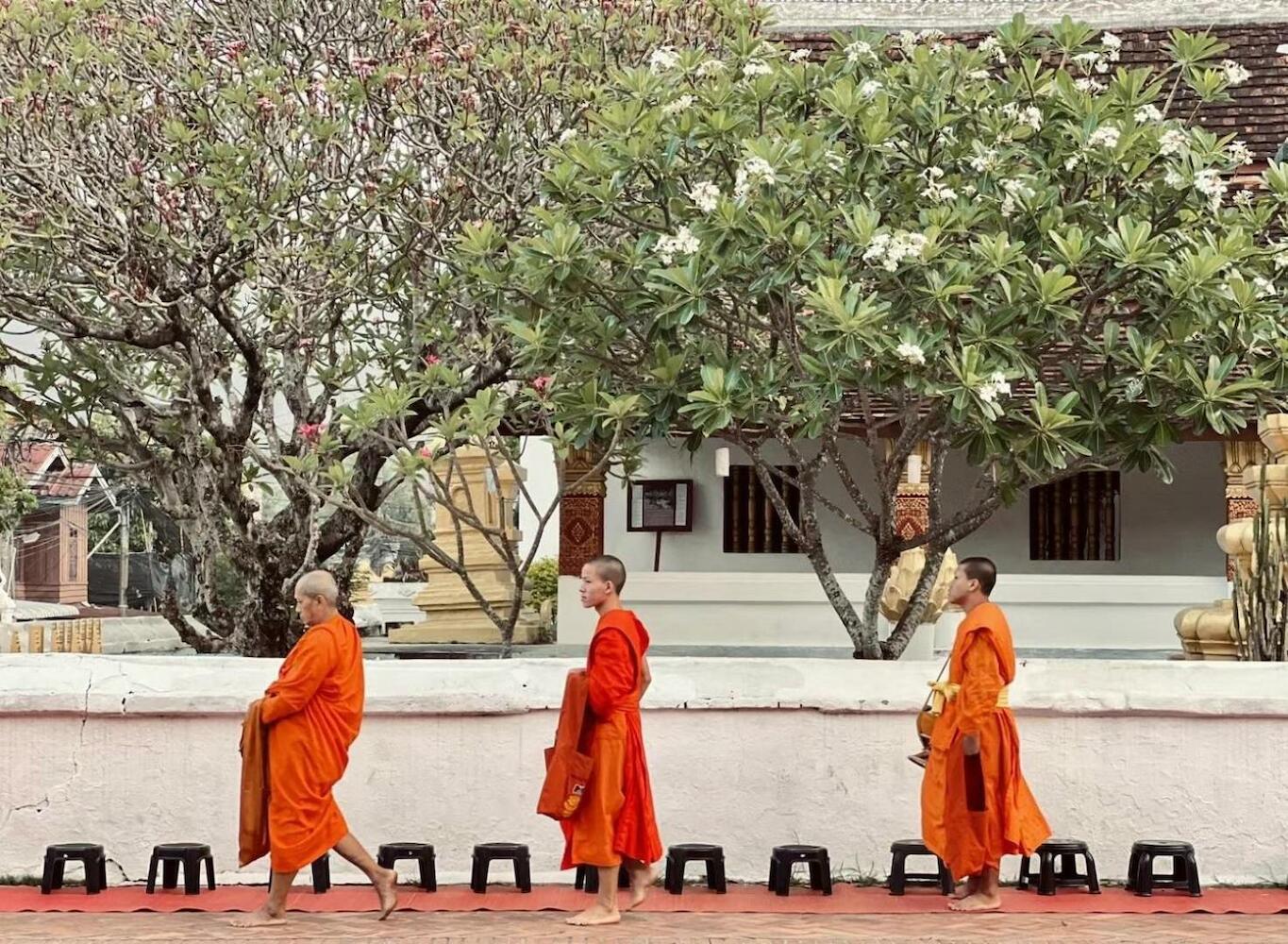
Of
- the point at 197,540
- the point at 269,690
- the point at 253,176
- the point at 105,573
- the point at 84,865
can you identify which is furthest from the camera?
the point at 105,573

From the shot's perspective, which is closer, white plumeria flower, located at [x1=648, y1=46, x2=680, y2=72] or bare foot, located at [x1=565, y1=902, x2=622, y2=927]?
bare foot, located at [x1=565, y1=902, x2=622, y2=927]

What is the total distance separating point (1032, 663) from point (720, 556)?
35.1 feet

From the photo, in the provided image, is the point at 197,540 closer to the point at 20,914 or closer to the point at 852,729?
the point at 20,914

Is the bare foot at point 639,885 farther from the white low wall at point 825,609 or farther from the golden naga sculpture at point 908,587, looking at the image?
the white low wall at point 825,609

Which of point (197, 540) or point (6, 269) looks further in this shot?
point (197, 540)

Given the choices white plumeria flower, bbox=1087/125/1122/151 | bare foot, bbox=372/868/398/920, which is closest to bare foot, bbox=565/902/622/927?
bare foot, bbox=372/868/398/920

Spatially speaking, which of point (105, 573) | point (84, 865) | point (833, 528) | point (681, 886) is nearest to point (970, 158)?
point (681, 886)

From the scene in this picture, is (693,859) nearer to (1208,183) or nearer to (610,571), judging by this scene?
(610,571)

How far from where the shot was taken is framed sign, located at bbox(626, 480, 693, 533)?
63.3 feet

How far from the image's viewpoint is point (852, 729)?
8.77 metres

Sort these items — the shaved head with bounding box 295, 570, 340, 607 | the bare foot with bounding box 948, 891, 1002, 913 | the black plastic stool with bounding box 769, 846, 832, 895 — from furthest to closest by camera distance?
the black plastic stool with bounding box 769, 846, 832, 895 < the bare foot with bounding box 948, 891, 1002, 913 < the shaved head with bounding box 295, 570, 340, 607

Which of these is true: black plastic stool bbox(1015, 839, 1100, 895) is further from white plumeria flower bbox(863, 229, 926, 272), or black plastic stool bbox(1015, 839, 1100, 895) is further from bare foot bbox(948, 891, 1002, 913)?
white plumeria flower bbox(863, 229, 926, 272)

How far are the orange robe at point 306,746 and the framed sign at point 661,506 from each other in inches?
467

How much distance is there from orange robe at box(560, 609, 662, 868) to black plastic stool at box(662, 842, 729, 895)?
0.77 meters
